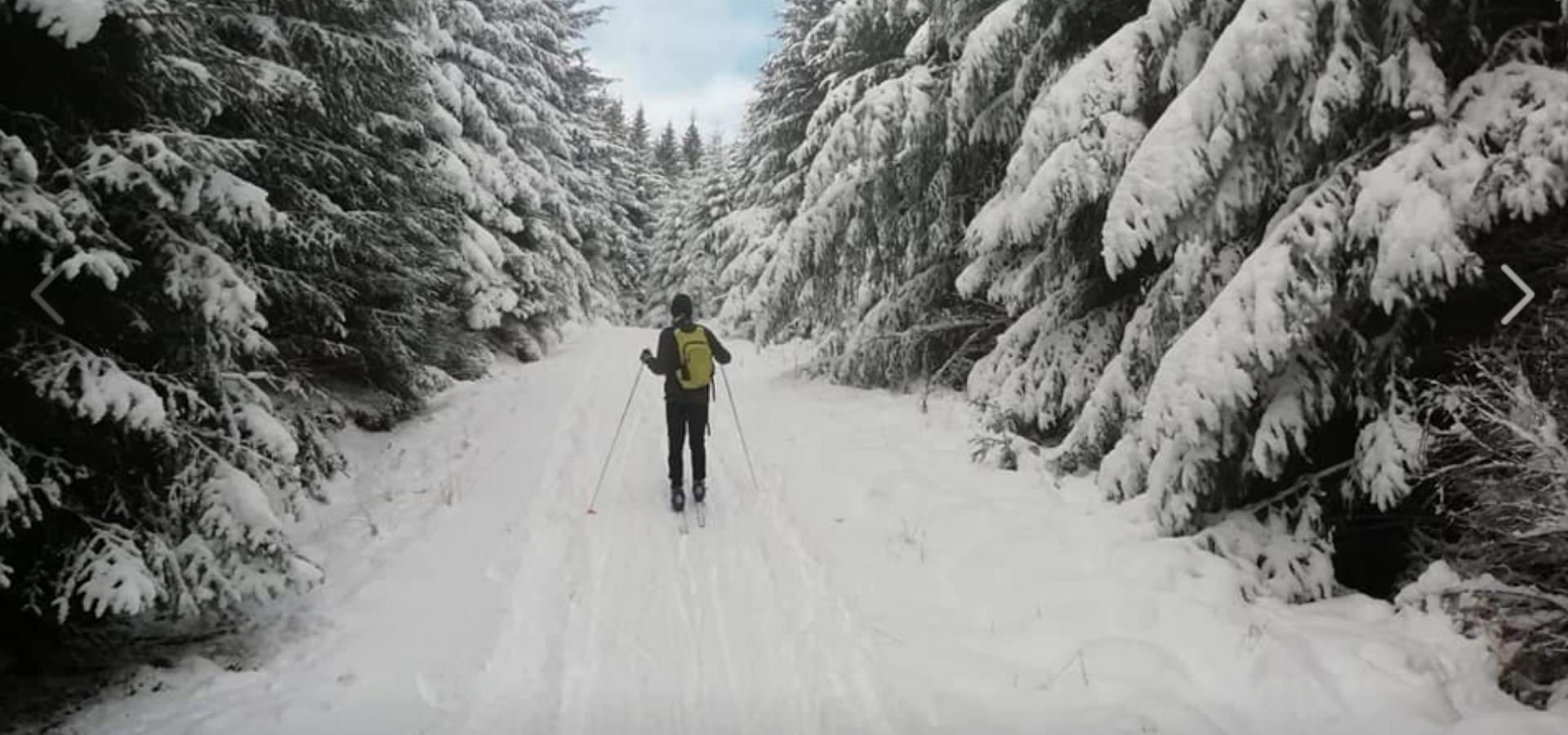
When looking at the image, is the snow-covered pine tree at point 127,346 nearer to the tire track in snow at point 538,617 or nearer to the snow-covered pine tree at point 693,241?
the tire track in snow at point 538,617

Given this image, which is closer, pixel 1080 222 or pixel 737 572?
pixel 737 572

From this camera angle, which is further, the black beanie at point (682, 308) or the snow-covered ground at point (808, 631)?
the black beanie at point (682, 308)

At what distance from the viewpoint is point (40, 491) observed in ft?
13.6

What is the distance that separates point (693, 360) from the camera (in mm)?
8055

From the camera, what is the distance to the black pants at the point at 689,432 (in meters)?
7.94

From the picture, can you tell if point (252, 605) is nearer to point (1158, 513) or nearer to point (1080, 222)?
point (1158, 513)

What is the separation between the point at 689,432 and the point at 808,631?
10.2 feet

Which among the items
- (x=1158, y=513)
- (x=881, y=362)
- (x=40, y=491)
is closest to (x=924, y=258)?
(x=881, y=362)

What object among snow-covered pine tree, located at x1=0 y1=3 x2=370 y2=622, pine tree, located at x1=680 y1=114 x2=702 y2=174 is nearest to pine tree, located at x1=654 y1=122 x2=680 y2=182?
pine tree, located at x1=680 y1=114 x2=702 y2=174

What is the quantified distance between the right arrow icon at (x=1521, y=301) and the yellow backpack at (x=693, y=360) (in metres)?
5.85

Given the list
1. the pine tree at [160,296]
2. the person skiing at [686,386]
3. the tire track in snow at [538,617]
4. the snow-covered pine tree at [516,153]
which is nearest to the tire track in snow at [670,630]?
the tire track in snow at [538,617]

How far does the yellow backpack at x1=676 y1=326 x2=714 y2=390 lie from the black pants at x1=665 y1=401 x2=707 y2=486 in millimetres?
227

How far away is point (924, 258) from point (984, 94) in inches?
121

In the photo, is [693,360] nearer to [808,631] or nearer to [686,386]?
[686,386]
